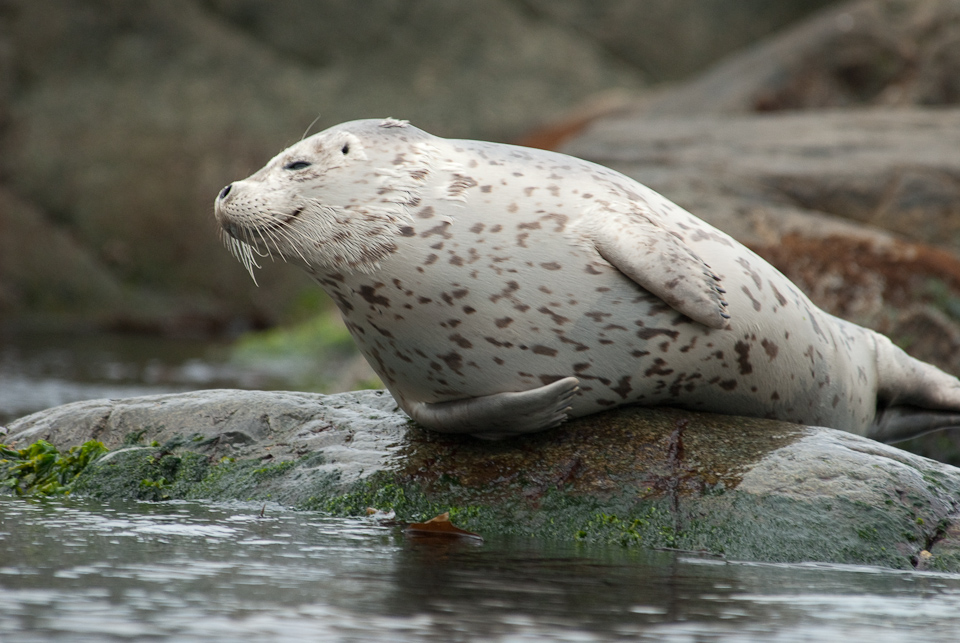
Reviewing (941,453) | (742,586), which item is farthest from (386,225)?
(941,453)

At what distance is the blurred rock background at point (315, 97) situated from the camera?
46.6 ft

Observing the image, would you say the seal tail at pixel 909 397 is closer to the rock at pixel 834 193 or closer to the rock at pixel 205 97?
the rock at pixel 834 193

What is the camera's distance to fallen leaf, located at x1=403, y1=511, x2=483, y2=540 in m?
3.91

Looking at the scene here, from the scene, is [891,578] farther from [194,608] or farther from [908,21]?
[908,21]

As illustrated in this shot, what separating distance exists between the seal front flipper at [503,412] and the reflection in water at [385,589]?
56 cm

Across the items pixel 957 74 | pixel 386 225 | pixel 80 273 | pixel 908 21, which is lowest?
pixel 386 225

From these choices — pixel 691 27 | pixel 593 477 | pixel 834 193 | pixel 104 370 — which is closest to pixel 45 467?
pixel 593 477

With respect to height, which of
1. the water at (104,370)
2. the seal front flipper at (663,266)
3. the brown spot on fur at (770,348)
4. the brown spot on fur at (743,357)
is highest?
the water at (104,370)

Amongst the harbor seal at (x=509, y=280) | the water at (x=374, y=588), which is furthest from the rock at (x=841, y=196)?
the water at (x=374, y=588)

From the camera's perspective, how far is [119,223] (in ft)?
60.8

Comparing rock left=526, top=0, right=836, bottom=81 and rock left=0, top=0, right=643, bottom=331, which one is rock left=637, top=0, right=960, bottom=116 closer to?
rock left=0, top=0, right=643, bottom=331

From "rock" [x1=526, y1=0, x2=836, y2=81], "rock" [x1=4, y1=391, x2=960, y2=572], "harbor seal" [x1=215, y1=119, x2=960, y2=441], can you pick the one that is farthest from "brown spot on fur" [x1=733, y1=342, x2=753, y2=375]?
"rock" [x1=526, y1=0, x2=836, y2=81]

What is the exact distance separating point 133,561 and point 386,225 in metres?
1.64

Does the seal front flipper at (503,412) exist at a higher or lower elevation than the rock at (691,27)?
lower
